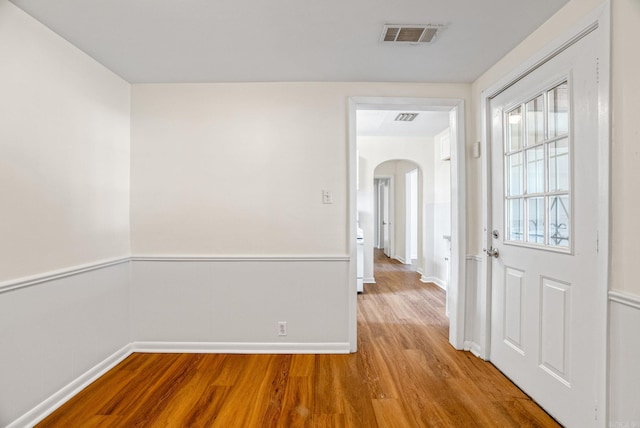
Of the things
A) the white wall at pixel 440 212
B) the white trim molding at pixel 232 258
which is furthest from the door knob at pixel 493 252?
the white wall at pixel 440 212

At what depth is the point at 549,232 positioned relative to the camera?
1765 mm

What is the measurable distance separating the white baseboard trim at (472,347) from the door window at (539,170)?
984 mm

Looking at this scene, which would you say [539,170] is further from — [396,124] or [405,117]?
[396,124]

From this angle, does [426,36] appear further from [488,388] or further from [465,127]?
[488,388]

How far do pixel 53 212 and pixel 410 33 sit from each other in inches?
95.8

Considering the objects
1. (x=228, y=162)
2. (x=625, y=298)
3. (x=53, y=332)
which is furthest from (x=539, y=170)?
(x=53, y=332)

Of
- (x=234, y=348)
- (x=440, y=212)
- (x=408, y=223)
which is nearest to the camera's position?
(x=234, y=348)

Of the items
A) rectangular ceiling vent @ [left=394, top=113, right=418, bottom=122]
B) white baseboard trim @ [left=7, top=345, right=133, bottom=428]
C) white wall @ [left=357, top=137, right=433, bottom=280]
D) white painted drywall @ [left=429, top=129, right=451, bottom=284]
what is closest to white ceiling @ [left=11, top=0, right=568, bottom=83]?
rectangular ceiling vent @ [left=394, top=113, right=418, bottom=122]

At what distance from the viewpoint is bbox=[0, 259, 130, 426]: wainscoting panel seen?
5.11 ft

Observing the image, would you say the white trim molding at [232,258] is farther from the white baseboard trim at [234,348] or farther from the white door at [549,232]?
the white door at [549,232]

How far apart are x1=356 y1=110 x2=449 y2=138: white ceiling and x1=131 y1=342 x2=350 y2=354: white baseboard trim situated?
2.60m

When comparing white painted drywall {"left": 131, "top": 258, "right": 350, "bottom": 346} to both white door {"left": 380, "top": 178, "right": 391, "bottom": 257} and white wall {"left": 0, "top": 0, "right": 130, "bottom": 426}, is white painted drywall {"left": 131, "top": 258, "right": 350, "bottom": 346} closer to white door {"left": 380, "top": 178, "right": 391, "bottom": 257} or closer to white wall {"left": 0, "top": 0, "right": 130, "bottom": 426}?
white wall {"left": 0, "top": 0, "right": 130, "bottom": 426}

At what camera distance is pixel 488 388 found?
1.99 m

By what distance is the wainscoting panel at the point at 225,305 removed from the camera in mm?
2492
